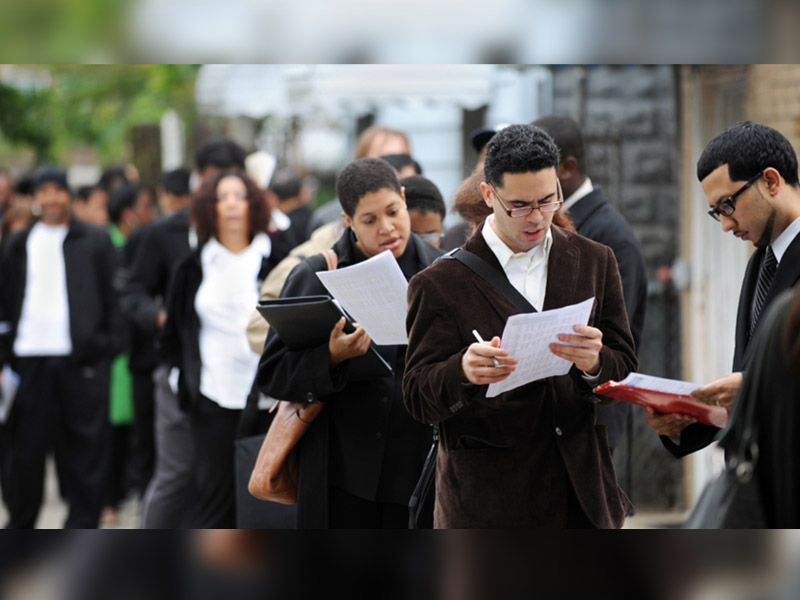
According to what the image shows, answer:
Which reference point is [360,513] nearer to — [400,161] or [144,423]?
[400,161]

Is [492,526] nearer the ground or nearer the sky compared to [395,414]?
nearer the ground

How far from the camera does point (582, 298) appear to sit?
3.81 meters

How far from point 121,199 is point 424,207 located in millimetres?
5934

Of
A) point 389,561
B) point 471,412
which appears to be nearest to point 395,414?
point 389,561

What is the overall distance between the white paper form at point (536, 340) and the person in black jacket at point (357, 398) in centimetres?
104

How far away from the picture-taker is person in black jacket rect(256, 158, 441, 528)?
4.64m

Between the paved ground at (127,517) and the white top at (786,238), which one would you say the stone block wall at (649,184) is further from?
the white top at (786,238)

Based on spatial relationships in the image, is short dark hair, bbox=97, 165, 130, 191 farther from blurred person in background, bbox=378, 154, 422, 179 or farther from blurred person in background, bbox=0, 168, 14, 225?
blurred person in background, bbox=378, 154, 422, 179

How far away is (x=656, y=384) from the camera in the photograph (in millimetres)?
3553

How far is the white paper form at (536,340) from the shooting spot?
3484 millimetres

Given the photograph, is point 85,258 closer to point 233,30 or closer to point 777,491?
point 233,30

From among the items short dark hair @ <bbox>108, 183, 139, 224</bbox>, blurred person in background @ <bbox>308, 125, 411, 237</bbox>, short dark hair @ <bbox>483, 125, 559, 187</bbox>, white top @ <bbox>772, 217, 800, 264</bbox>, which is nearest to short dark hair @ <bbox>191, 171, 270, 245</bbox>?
blurred person in background @ <bbox>308, 125, 411, 237</bbox>

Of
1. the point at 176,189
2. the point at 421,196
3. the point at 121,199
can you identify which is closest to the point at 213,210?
the point at 421,196

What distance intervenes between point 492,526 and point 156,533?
1.23m
